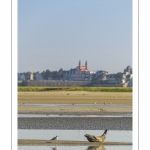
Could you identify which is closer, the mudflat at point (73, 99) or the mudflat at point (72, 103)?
the mudflat at point (72, 103)

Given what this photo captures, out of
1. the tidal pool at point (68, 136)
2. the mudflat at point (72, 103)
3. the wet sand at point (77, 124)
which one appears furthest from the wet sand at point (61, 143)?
the mudflat at point (72, 103)

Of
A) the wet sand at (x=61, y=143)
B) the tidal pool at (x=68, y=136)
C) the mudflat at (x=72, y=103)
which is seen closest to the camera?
the wet sand at (x=61, y=143)

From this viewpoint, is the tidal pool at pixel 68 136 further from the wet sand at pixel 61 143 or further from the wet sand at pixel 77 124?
the wet sand at pixel 77 124

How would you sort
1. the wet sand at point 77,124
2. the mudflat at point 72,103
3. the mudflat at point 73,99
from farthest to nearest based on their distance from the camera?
the mudflat at point 73,99 < the mudflat at point 72,103 < the wet sand at point 77,124

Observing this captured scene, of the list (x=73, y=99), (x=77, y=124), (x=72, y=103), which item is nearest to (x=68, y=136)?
(x=77, y=124)

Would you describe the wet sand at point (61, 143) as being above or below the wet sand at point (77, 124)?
above

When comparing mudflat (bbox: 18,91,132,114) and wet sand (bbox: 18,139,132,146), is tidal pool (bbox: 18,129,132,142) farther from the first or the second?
mudflat (bbox: 18,91,132,114)

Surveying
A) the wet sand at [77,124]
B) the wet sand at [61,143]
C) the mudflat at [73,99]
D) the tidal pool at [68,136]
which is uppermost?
the wet sand at [61,143]

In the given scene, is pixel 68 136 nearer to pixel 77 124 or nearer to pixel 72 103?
pixel 77 124

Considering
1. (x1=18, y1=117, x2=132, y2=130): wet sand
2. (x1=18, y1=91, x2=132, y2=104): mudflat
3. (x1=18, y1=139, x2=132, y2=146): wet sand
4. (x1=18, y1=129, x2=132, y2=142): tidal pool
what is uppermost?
(x1=18, y1=139, x2=132, y2=146): wet sand

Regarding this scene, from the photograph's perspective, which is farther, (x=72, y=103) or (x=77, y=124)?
(x=72, y=103)

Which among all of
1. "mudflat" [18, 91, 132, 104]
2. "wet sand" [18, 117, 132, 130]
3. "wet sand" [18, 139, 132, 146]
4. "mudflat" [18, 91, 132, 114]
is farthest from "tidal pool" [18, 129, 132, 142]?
"mudflat" [18, 91, 132, 104]
